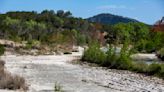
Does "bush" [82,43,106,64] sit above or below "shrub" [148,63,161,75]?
above

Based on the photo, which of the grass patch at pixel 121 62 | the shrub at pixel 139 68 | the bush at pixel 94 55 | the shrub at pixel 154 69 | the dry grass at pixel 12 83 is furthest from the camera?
the bush at pixel 94 55

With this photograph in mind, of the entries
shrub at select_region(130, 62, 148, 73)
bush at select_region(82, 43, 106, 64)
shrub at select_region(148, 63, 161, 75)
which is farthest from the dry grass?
bush at select_region(82, 43, 106, 64)

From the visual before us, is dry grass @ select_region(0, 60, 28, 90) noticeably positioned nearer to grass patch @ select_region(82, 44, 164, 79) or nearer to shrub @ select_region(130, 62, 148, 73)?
grass patch @ select_region(82, 44, 164, 79)

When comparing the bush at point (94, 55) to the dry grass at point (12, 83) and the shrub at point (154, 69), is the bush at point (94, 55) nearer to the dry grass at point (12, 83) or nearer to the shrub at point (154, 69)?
the shrub at point (154, 69)

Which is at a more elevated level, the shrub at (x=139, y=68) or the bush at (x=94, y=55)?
the bush at (x=94, y=55)

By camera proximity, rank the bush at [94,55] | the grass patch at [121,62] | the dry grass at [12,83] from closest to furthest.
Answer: the dry grass at [12,83] < the grass patch at [121,62] < the bush at [94,55]

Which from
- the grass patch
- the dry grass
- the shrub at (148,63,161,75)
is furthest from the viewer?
the grass patch

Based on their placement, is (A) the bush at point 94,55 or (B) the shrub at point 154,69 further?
(A) the bush at point 94,55

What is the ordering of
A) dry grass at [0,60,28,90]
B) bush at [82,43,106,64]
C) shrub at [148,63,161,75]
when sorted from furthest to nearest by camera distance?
bush at [82,43,106,64], shrub at [148,63,161,75], dry grass at [0,60,28,90]

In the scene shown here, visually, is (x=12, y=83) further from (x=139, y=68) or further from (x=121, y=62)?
(x=121, y=62)

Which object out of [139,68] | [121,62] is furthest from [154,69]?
[121,62]

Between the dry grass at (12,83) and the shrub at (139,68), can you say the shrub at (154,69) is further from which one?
the dry grass at (12,83)

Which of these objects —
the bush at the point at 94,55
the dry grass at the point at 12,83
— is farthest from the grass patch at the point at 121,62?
the dry grass at the point at 12,83

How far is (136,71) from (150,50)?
1442 inches
